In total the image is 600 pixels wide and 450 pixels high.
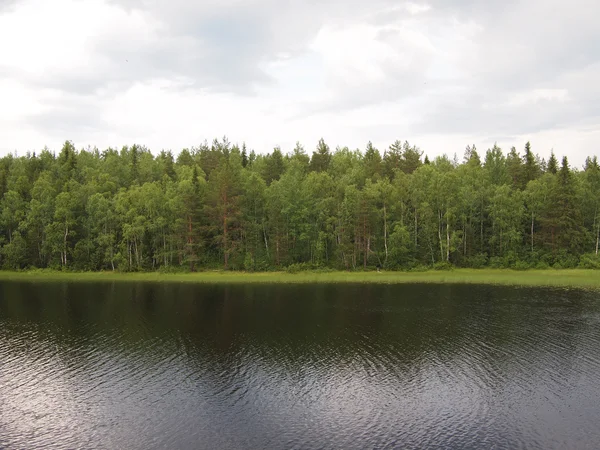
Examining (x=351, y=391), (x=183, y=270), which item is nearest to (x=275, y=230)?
(x=183, y=270)

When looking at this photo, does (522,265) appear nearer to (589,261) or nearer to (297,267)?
(589,261)

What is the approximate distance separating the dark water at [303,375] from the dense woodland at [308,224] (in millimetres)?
37600

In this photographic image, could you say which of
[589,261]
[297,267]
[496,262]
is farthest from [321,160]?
[589,261]

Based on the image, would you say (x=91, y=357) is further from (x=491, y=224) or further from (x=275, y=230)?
(x=491, y=224)

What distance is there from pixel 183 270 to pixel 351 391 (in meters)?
77.0

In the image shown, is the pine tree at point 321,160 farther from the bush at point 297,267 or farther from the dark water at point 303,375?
the dark water at point 303,375

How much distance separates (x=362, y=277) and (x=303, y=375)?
58894 mm

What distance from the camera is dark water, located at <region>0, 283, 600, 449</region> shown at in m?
27.9

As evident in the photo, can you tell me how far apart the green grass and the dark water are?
20736mm

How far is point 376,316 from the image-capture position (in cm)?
5928

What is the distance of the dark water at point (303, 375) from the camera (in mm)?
27859

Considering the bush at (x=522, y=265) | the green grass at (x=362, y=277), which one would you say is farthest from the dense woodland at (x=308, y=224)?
the green grass at (x=362, y=277)

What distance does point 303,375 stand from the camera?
37594 millimetres

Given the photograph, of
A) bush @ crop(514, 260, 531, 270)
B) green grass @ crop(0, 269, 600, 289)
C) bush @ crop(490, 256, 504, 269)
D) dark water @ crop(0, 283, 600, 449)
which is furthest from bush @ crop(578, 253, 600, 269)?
dark water @ crop(0, 283, 600, 449)
